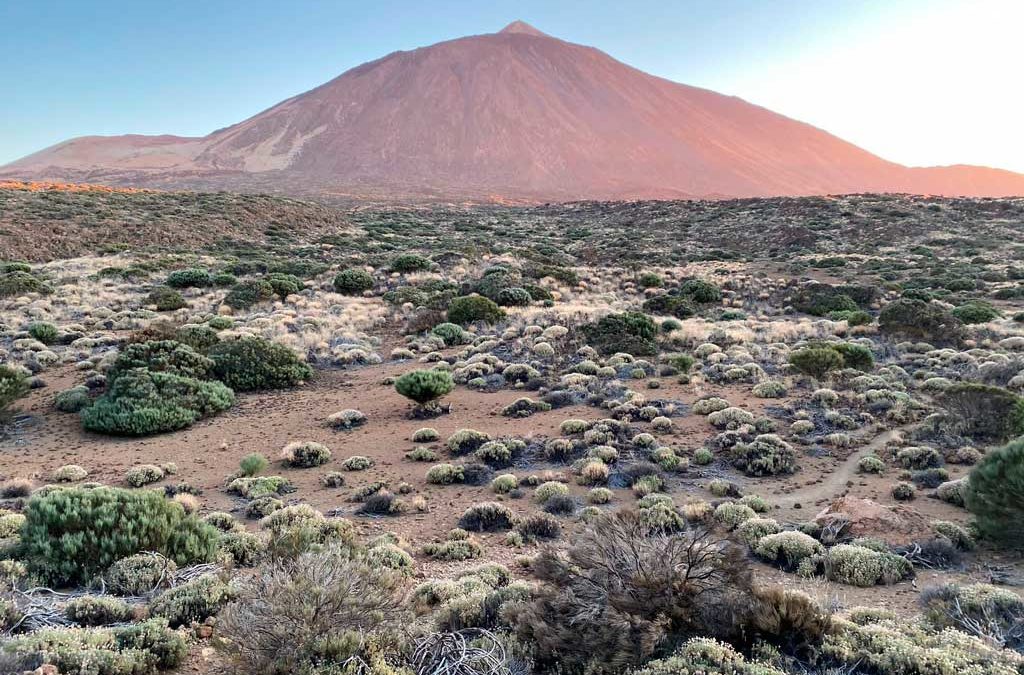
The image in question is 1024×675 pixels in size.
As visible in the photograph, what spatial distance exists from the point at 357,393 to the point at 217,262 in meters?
18.4

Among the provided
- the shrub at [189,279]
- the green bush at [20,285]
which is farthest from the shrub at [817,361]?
the green bush at [20,285]

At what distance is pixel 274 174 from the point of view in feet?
374

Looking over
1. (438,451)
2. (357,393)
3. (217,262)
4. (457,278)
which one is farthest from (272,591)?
(217,262)

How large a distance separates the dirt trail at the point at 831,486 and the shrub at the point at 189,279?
915 inches

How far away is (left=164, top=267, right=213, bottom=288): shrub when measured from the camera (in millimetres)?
23344

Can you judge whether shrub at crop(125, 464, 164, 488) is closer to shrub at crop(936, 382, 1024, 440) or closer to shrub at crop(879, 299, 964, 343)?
shrub at crop(936, 382, 1024, 440)

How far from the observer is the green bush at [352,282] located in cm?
2367

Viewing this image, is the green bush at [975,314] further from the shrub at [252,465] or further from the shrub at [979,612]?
the shrub at [252,465]

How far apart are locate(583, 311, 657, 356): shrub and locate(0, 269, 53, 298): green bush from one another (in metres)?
20.4

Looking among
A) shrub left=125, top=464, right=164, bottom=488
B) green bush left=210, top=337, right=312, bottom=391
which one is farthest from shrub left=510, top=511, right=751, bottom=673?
green bush left=210, top=337, right=312, bottom=391

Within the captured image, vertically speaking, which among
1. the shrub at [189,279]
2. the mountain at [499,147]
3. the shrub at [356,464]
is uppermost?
the mountain at [499,147]

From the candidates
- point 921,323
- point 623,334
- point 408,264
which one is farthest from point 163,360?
point 921,323

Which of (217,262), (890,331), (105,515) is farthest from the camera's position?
(217,262)

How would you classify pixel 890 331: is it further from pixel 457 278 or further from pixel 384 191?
pixel 384 191
